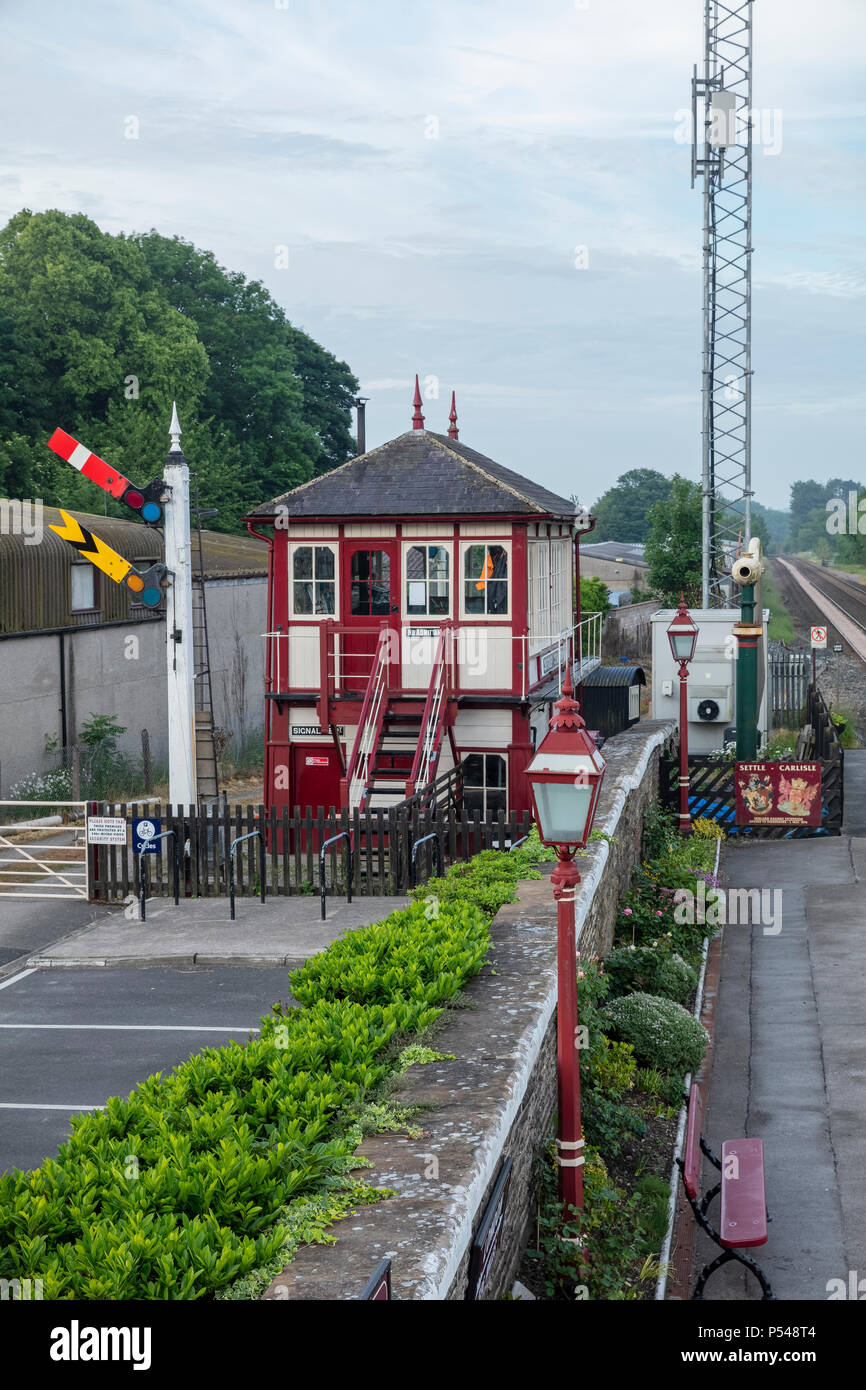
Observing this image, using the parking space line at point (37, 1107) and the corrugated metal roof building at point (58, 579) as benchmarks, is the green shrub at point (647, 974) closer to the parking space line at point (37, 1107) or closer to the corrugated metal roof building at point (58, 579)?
the parking space line at point (37, 1107)

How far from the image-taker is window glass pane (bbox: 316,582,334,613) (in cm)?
2192

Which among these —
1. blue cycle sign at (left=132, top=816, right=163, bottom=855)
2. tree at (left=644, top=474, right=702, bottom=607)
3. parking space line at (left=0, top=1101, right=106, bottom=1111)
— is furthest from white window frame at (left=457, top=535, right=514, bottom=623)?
tree at (left=644, top=474, right=702, bottom=607)

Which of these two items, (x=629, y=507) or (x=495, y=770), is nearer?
(x=495, y=770)

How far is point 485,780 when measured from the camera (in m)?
21.4

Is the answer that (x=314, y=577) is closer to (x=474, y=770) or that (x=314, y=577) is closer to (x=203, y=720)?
(x=474, y=770)

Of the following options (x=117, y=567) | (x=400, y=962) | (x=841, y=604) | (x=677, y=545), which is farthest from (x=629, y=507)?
(x=400, y=962)

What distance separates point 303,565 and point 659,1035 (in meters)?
11.9

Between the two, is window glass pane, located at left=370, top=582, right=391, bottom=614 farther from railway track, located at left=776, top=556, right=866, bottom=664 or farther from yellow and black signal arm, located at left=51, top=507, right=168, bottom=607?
railway track, located at left=776, top=556, right=866, bottom=664

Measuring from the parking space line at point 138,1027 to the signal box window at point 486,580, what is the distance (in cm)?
1062

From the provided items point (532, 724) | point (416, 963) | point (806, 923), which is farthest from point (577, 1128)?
point (532, 724)

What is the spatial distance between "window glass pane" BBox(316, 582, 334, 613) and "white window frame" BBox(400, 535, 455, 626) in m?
1.26

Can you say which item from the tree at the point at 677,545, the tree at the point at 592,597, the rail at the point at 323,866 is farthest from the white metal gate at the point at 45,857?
the tree at the point at 677,545

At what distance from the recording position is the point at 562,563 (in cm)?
2531

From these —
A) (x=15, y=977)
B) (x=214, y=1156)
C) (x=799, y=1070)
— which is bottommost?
(x=799, y=1070)
